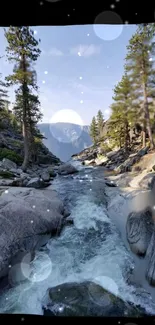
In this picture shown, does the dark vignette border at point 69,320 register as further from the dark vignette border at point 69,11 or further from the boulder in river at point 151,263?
the dark vignette border at point 69,11

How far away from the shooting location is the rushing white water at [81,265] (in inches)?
156

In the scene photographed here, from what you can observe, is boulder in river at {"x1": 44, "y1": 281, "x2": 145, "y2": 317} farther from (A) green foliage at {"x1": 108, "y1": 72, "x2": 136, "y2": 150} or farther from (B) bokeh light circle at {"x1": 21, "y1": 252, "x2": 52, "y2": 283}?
(A) green foliage at {"x1": 108, "y1": 72, "x2": 136, "y2": 150}

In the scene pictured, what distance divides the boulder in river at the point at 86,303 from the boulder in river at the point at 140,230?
1718mm

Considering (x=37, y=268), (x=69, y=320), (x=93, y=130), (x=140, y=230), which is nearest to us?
(x=69, y=320)

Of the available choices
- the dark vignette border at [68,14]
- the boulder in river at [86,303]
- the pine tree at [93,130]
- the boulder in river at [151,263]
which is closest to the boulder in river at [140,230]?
the boulder in river at [151,263]

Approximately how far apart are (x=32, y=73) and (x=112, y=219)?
43.8 feet

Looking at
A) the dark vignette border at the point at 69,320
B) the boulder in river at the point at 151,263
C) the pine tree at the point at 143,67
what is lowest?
the dark vignette border at the point at 69,320

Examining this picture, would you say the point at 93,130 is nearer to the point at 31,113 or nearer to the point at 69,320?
the point at 31,113

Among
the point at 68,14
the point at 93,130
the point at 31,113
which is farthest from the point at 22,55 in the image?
the point at 93,130

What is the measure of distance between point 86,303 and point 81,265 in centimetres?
139

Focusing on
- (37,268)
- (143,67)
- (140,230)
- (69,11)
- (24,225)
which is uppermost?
(143,67)

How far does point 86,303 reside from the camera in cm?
362

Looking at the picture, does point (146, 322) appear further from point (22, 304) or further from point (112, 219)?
point (112, 219)

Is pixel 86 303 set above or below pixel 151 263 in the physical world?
below
